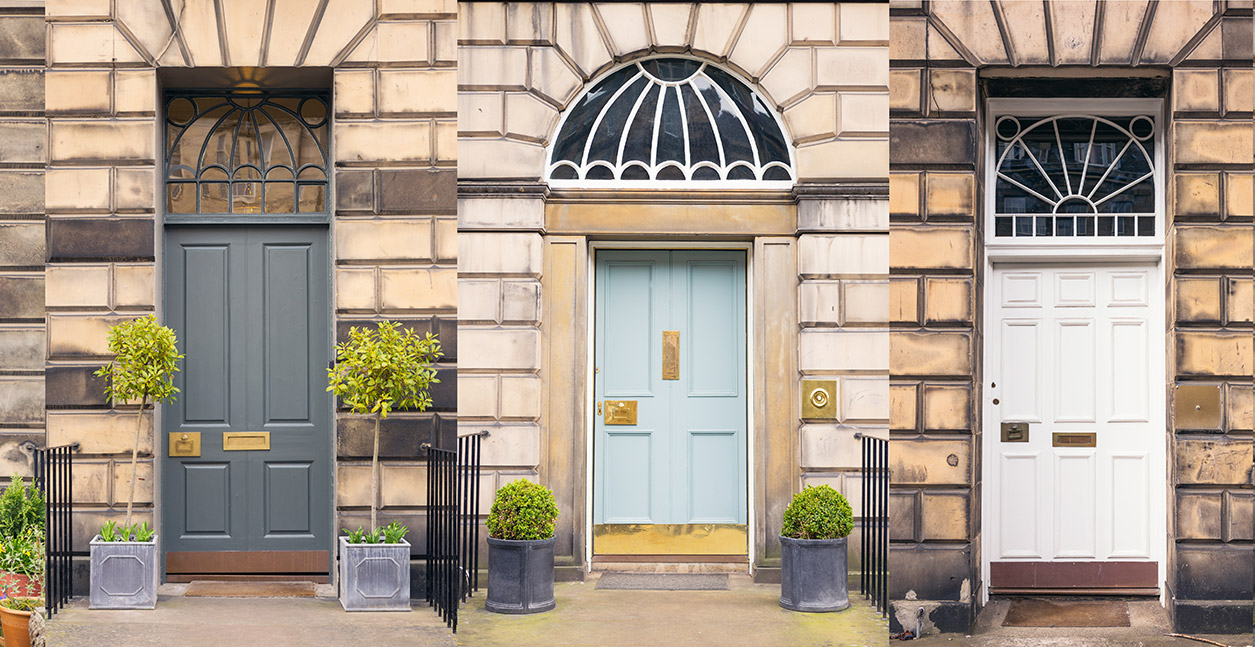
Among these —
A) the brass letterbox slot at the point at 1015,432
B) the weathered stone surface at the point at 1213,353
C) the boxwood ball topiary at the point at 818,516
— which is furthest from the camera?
the brass letterbox slot at the point at 1015,432

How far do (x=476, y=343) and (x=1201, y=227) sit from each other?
16.2ft

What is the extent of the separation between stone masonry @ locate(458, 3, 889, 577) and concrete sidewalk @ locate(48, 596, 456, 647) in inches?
58.8

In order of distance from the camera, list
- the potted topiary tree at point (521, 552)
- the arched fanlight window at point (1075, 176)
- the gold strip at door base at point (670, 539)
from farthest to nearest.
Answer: the gold strip at door base at point (670, 539)
the arched fanlight window at point (1075, 176)
the potted topiary tree at point (521, 552)

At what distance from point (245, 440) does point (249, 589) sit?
1.05m

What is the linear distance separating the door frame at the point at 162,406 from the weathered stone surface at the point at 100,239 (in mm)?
111

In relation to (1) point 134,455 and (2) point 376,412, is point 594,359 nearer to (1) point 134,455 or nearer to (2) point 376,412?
(2) point 376,412

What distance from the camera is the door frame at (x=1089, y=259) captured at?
670 centimetres

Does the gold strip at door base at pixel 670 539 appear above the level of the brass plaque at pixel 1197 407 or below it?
below

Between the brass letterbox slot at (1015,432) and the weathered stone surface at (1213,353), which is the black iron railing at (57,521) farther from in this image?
the weathered stone surface at (1213,353)

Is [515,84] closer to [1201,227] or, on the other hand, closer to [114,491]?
[114,491]

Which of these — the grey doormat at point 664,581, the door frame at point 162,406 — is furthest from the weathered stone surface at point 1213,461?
the door frame at point 162,406

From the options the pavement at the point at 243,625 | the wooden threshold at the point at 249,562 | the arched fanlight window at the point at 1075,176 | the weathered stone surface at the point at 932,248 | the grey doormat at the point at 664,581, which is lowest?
the grey doormat at the point at 664,581

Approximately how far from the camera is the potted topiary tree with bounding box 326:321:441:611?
6.50 meters

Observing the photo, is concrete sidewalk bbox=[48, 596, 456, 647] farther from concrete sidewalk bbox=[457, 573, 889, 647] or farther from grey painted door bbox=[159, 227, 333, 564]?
grey painted door bbox=[159, 227, 333, 564]
